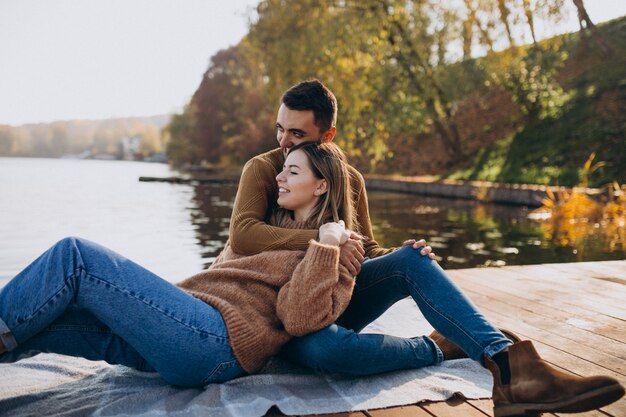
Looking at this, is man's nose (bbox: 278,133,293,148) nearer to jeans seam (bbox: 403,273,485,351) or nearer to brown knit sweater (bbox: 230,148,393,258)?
brown knit sweater (bbox: 230,148,393,258)

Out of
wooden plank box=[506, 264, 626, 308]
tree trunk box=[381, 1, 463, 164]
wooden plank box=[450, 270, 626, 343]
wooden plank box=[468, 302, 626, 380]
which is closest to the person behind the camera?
wooden plank box=[468, 302, 626, 380]

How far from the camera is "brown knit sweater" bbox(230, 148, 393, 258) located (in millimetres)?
2102

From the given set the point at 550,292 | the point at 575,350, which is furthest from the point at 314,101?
the point at 550,292

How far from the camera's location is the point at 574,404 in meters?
1.69

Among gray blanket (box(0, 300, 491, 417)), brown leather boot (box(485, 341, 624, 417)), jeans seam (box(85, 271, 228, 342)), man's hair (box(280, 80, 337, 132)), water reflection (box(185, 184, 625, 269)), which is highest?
man's hair (box(280, 80, 337, 132))

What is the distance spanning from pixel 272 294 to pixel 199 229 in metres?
7.70

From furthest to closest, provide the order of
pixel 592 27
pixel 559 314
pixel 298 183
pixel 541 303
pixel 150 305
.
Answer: pixel 592 27, pixel 541 303, pixel 559 314, pixel 298 183, pixel 150 305

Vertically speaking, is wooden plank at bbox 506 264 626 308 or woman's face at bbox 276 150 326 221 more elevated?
woman's face at bbox 276 150 326 221

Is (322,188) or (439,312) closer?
(439,312)

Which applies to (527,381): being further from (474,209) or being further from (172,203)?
(172,203)

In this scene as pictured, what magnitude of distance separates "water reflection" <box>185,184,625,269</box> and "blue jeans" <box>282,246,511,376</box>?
4.01m

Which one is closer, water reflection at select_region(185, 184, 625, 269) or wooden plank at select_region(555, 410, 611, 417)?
wooden plank at select_region(555, 410, 611, 417)

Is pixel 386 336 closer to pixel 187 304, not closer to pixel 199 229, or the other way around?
pixel 187 304

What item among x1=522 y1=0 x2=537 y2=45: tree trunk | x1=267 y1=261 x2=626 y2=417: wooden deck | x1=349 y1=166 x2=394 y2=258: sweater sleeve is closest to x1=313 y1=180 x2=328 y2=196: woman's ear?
x1=349 y1=166 x2=394 y2=258: sweater sleeve
